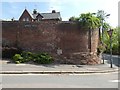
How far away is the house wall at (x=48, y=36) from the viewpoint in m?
29.7

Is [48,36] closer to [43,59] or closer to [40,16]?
[43,59]

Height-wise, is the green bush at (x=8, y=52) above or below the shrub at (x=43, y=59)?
above

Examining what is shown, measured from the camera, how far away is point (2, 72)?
20422 millimetres

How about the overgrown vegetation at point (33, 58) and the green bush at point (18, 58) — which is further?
the overgrown vegetation at point (33, 58)

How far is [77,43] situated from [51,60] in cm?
354

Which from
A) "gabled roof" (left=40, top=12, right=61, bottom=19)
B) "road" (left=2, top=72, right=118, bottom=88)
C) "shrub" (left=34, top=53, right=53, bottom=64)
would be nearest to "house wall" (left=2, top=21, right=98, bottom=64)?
"shrub" (left=34, top=53, right=53, bottom=64)

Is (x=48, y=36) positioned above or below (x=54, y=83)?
above

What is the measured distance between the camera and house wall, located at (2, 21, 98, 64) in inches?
1168

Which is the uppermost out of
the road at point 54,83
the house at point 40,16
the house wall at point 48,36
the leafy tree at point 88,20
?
the house at point 40,16

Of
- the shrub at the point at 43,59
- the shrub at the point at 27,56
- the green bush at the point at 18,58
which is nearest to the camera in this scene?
the green bush at the point at 18,58

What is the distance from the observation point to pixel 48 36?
29750 mm

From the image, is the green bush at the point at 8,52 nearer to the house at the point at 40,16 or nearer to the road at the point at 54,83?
the road at the point at 54,83

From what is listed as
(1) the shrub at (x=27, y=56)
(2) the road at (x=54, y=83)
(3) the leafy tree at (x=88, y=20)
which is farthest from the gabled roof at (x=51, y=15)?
(2) the road at (x=54, y=83)

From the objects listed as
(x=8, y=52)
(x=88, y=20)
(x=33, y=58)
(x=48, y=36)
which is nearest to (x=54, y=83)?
(x=33, y=58)
